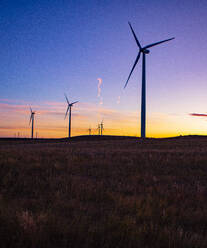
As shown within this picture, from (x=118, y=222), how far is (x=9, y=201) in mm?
3476

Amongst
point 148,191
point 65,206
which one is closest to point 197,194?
point 148,191

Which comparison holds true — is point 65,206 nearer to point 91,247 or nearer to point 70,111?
point 91,247

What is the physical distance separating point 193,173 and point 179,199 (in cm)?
521

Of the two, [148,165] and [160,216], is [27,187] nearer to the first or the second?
[160,216]

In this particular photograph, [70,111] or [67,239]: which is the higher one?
[70,111]

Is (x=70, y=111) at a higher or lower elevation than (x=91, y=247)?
higher

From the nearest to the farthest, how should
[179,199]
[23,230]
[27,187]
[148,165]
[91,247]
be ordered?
1. [91,247]
2. [23,230]
3. [179,199]
4. [27,187]
5. [148,165]

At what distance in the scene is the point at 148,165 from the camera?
42.9 feet

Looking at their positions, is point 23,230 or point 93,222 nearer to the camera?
point 23,230

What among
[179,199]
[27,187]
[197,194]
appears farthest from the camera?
[27,187]

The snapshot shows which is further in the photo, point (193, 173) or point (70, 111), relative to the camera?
point (70, 111)

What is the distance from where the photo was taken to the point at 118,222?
14.6 ft

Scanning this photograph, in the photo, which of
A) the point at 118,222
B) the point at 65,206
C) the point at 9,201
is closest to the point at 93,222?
the point at 118,222

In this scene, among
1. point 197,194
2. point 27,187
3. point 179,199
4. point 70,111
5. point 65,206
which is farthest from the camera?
point 70,111
